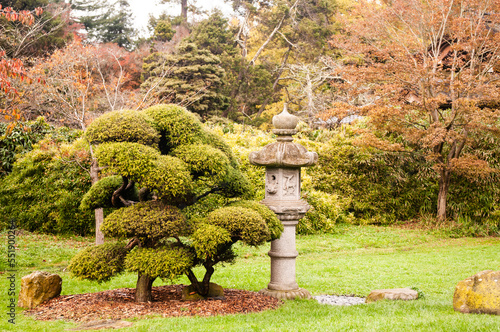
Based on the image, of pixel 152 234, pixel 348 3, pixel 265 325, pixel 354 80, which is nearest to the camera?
Answer: pixel 265 325

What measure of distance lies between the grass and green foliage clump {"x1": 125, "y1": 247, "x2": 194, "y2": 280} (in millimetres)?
496

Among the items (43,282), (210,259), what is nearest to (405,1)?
(210,259)

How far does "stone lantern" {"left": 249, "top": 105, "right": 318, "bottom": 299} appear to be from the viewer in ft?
19.9

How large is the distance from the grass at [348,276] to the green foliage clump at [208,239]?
2.31 feet

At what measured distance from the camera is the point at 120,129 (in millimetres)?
5082

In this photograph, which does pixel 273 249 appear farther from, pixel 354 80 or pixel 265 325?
pixel 354 80

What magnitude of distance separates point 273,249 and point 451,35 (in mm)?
10027

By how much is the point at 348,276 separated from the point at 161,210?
4.04 meters

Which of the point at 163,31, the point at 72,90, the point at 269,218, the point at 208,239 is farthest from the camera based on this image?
the point at 163,31

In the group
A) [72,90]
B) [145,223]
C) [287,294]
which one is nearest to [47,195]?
[72,90]

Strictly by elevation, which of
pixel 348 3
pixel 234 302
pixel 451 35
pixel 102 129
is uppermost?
pixel 348 3

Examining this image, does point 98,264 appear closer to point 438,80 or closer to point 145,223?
point 145,223

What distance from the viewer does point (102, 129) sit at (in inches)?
201

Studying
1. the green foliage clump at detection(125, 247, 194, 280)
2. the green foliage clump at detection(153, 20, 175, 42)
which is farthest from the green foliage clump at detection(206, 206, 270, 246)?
the green foliage clump at detection(153, 20, 175, 42)
